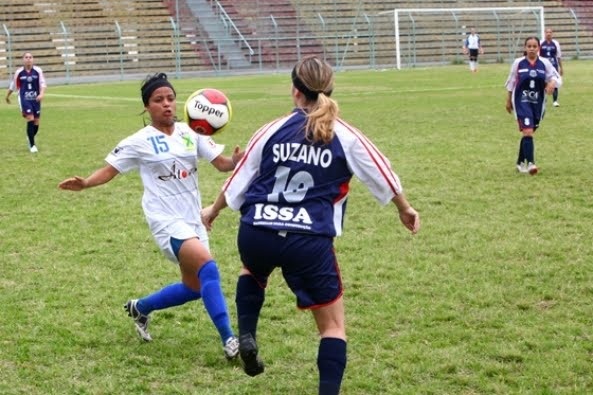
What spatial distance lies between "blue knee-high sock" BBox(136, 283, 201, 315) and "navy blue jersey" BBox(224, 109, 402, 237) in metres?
1.49

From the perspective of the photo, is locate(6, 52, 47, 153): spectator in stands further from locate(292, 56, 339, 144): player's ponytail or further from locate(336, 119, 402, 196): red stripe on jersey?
locate(336, 119, 402, 196): red stripe on jersey

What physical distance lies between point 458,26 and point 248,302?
48718 millimetres

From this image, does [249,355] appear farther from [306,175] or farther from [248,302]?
[306,175]

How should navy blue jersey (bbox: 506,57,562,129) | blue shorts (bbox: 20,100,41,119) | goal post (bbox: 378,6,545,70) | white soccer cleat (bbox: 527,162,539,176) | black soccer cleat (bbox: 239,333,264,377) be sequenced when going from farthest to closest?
1. goal post (bbox: 378,6,545,70)
2. blue shorts (bbox: 20,100,41,119)
3. navy blue jersey (bbox: 506,57,562,129)
4. white soccer cleat (bbox: 527,162,539,176)
5. black soccer cleat (bbox: 239,333,264,377)

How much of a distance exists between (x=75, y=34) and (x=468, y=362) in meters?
41.4

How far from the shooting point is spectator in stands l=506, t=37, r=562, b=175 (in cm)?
1342

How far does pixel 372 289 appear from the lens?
7.63 m

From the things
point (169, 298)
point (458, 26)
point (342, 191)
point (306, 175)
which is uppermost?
point (306, 175)

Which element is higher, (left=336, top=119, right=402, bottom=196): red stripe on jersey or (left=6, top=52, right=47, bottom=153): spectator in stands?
(left=336, top=119, right=402, bottom=196): red stripe on jersey

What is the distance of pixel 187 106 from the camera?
6.13 meters

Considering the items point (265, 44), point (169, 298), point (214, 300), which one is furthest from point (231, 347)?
point (265, 44)

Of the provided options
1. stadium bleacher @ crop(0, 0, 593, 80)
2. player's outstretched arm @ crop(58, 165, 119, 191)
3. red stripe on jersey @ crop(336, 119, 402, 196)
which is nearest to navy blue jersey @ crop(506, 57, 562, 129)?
player's outstretched arm @ crop(58, 165, 119, 191)

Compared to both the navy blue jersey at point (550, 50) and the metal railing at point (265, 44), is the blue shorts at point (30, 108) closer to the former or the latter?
the navy blue jersey at point (550, 50)

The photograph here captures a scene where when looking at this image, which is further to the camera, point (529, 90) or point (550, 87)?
point (529, 90)
